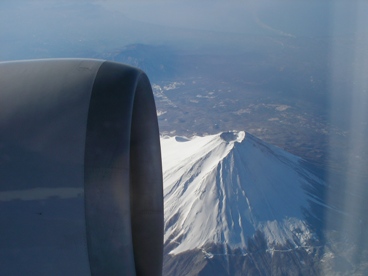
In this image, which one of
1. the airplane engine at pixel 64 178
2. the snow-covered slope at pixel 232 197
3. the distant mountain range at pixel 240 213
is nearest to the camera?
the airplane engine at pixel 64 178

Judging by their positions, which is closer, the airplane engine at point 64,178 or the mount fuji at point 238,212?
the airplane engine at point 64,178

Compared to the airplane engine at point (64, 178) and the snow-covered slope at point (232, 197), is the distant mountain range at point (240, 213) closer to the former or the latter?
the snow-covered slope at point (232, 197)

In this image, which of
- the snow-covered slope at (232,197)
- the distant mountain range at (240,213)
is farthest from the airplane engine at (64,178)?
the snow-covered slope at (232,197)

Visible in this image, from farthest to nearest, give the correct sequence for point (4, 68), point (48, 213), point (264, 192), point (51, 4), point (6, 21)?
point (51, 4), point (6, 21), point (264, 192), point (4, 68), point (48, 213)

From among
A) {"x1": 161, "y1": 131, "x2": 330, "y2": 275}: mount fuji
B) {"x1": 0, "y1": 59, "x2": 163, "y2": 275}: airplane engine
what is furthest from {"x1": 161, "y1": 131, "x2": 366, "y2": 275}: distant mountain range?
{"x1": 0, "y1": 59, "x2": 163, "y2": 275}: airplane engine

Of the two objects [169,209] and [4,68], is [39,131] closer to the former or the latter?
[4,68]

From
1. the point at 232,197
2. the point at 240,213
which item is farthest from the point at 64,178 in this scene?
the point at 232,197

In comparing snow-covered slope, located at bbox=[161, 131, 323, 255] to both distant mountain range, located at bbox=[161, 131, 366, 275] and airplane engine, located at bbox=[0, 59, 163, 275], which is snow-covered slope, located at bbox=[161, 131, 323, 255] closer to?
distant mountain range, located at bbox=[161, 131, 366, 275]

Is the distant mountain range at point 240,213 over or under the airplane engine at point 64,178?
under

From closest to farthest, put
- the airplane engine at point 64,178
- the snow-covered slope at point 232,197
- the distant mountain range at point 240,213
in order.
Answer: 1. the airplane engine at point 64,178
2. the distant mountain range at point 240,213
3. the snow-covered slope at point 232,197

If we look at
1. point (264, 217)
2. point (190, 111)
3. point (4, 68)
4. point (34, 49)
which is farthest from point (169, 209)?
point (34, 49)
